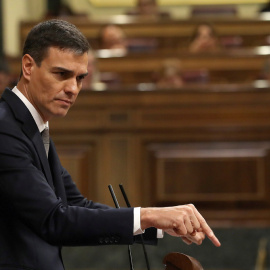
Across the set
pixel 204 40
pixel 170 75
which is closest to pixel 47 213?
pixel 170 75

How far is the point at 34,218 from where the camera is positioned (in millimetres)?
1134

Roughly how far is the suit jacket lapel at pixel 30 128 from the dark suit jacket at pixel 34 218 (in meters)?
0.01

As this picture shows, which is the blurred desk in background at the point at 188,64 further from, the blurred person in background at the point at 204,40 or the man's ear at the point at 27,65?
the man's ear at the point at 27,65

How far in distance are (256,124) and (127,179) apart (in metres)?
0.74

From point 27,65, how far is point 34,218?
1.00 ft

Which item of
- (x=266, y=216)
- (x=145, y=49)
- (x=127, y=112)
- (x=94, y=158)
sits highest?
(x=145, y=49)

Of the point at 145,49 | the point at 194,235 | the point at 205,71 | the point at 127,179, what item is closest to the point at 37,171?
the point at 194,235

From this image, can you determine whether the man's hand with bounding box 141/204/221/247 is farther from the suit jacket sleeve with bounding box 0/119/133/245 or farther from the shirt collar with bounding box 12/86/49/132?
the shirt collar with bounding box 12/86/49/132

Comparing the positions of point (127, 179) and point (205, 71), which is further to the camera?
point (205, 71)

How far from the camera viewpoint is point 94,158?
Result: 3439 mm

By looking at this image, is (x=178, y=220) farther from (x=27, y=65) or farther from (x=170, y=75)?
(x=170, y=75)

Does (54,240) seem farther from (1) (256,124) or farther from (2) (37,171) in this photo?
(1) (256,124)

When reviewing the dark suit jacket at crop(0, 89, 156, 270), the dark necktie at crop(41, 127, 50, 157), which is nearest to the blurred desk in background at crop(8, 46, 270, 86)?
the dark necktie at crop(41, 127, 50, 157)

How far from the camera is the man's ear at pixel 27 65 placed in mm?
1243
